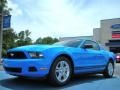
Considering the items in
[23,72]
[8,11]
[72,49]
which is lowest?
[23,72]

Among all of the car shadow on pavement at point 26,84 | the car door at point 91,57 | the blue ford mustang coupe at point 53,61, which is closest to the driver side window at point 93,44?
the car door at point 91,57

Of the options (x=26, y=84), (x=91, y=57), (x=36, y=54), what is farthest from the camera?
(x=91, y=57)

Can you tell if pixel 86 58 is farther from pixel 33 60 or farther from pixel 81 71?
pixel 33 60

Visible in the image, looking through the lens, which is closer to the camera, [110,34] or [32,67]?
[32,67]

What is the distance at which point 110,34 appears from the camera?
4781cm

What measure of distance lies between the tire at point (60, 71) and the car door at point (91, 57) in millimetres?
508

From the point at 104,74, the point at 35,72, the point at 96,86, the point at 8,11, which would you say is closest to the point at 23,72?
the point at 35,72

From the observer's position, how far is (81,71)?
24.7 feet

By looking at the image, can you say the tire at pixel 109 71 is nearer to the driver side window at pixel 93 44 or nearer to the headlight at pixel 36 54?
the driver side window at pixel 93 44

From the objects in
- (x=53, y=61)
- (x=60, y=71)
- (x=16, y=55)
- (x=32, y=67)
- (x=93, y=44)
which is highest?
(x=93, y=44)

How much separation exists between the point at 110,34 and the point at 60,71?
42096 millimetres

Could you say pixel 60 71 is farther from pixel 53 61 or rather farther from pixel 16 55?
pixel 16 55

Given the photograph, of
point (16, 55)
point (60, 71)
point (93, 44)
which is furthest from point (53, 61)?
point (93, 44)

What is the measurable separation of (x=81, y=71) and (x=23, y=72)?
74.7 inches
